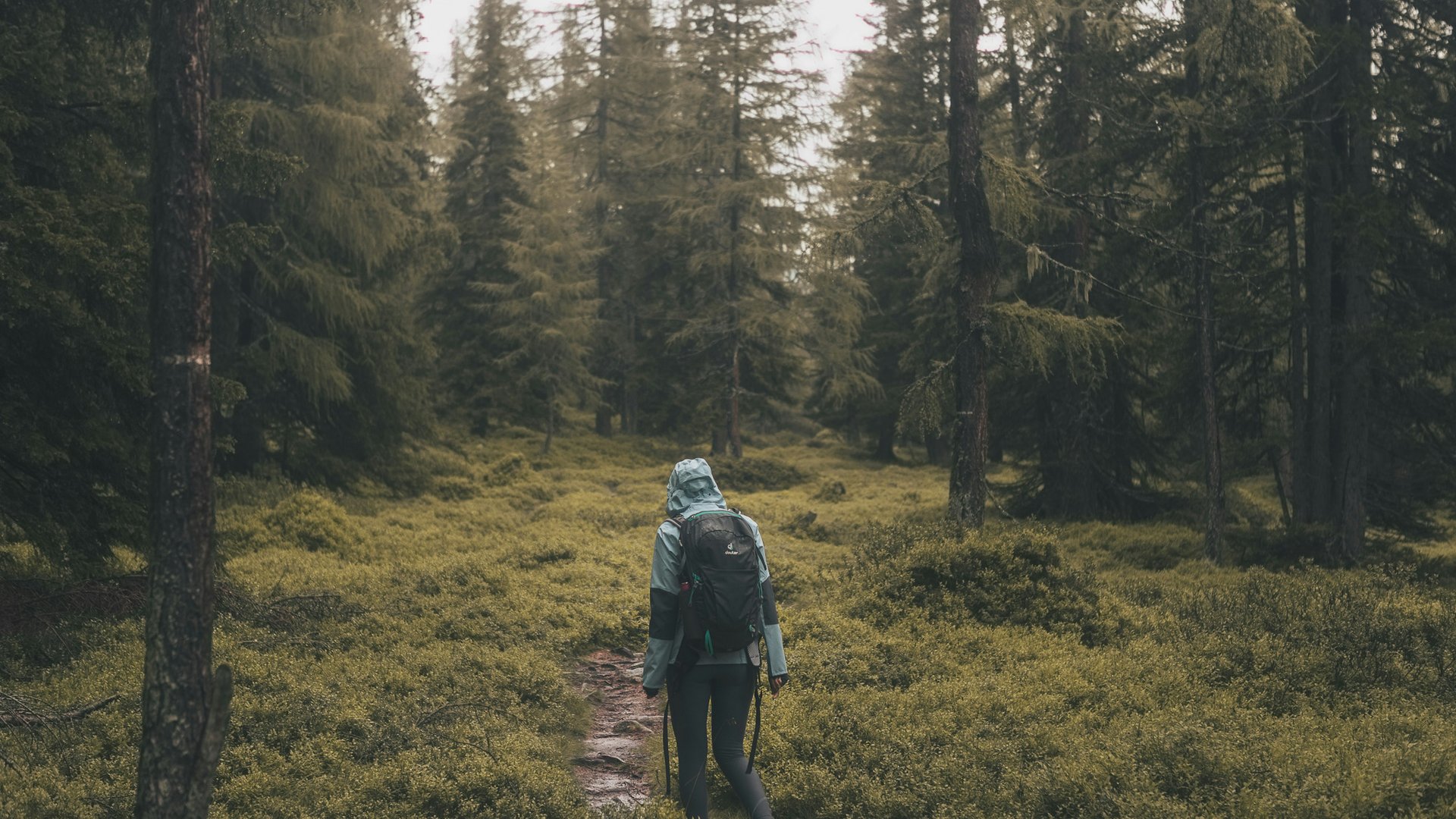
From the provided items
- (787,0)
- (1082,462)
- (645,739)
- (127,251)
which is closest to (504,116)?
(787,0)

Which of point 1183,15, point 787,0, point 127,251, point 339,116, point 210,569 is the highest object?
point 787,0

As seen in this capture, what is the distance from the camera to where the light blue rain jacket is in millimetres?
5918

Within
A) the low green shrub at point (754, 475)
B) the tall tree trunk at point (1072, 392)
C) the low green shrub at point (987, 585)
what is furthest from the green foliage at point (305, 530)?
the tall tree trunk at point (1072, 392)

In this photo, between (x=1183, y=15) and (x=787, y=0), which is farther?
(x=787, y=0)

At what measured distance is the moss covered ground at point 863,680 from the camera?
662 centimetres

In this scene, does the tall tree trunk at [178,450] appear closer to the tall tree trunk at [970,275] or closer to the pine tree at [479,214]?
the tall tree trunk at [970,275]

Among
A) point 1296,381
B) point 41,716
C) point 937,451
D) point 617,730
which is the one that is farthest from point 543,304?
point 41,716

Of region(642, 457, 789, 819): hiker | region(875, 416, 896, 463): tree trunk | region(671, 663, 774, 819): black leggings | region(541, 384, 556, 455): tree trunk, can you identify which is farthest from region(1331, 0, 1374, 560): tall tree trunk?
region(541, 384, 556, 455): tree trunk

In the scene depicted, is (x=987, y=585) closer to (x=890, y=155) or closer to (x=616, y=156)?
(x=890, y=155)

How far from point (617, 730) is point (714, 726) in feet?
11.5

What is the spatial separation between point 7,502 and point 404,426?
1381 centimetres

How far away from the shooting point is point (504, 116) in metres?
34.5

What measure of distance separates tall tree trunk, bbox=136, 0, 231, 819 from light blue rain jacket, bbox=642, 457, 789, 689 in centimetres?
241

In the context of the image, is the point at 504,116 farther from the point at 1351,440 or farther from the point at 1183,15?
the point at 1351,440
